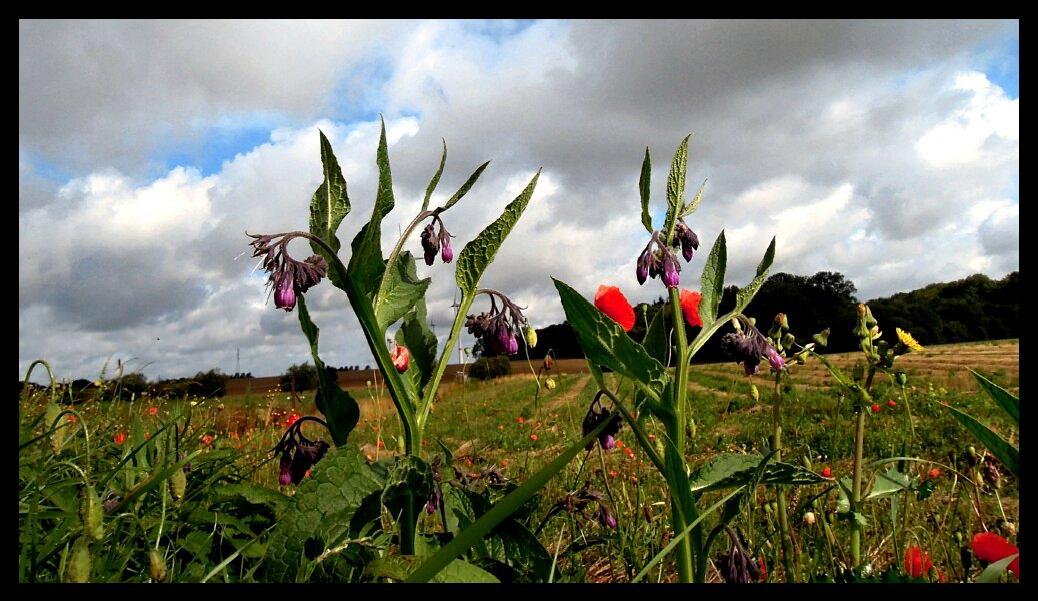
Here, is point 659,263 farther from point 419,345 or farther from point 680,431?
point 419,345

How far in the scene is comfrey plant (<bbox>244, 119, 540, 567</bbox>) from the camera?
63.9 inches

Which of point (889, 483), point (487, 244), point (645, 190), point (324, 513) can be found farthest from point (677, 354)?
point (324, 513)

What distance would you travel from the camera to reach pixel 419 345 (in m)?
1.88

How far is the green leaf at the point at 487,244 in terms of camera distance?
1.77m

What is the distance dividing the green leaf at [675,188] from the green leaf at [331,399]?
1017 millimetres

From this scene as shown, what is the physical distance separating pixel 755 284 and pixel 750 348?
0.68 ft

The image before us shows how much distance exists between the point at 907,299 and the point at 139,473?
176 feet

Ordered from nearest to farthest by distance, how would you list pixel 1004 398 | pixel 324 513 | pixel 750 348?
pixel 1004 398 → pixel 324 513 → pixel 750 348

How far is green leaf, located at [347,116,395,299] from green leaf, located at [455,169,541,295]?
0.80 feet

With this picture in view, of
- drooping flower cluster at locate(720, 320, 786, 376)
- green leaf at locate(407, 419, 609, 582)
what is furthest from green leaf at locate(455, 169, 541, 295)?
green leaf at locate(407, 419, 609, 582)

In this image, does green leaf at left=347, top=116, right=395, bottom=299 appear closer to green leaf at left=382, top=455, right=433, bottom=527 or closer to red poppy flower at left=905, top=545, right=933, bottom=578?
green leaf at left=382, top=455, right=433, bottom=527
